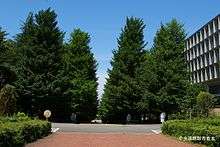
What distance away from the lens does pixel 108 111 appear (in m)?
71.8

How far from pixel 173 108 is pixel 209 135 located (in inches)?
1767

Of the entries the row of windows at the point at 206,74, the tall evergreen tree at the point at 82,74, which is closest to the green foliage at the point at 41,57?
the tall evergreen tree at the point at 82,74

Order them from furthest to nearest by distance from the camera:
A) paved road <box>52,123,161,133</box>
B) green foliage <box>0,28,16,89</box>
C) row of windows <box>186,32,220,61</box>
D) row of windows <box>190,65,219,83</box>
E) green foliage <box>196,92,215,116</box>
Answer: row of windows <box>190,65,219,83</box>, row of windows <box>186,32,220,61</box>, green foliage <box>0,28,16,89</box>, green foliage <box>196,92,215,116</box>, paved road <box>52,123,161,133</box>

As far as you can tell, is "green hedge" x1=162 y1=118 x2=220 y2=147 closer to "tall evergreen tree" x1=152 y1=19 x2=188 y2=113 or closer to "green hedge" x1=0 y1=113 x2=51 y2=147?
"green hedge" x1=0 y1=113 x2=51 y2=147

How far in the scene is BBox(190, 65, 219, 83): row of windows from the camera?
310ft

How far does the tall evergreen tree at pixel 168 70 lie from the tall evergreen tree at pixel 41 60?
12942 mm

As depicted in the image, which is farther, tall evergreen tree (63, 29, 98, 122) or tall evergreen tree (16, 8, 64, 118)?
tall evergreen tree (63, 29, 98, 122)

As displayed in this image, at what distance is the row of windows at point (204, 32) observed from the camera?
92.3 m

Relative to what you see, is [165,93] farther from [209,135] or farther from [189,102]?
[209,135]

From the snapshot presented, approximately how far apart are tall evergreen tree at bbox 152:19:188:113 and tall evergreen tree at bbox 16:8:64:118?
12942mm

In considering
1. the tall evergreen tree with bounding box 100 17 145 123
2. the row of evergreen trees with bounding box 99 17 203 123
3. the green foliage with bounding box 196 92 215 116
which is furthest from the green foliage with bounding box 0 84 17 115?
the tall evergreen tree with bounding box 100 17 145 123

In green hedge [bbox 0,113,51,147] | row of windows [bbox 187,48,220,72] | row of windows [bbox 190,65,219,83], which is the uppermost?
row of windows [bbox 187,48,220,72]

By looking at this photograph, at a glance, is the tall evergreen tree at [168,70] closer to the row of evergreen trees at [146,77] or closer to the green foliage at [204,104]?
the row of evergreen trees at [146,77]

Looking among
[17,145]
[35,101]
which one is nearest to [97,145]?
[17,145]
